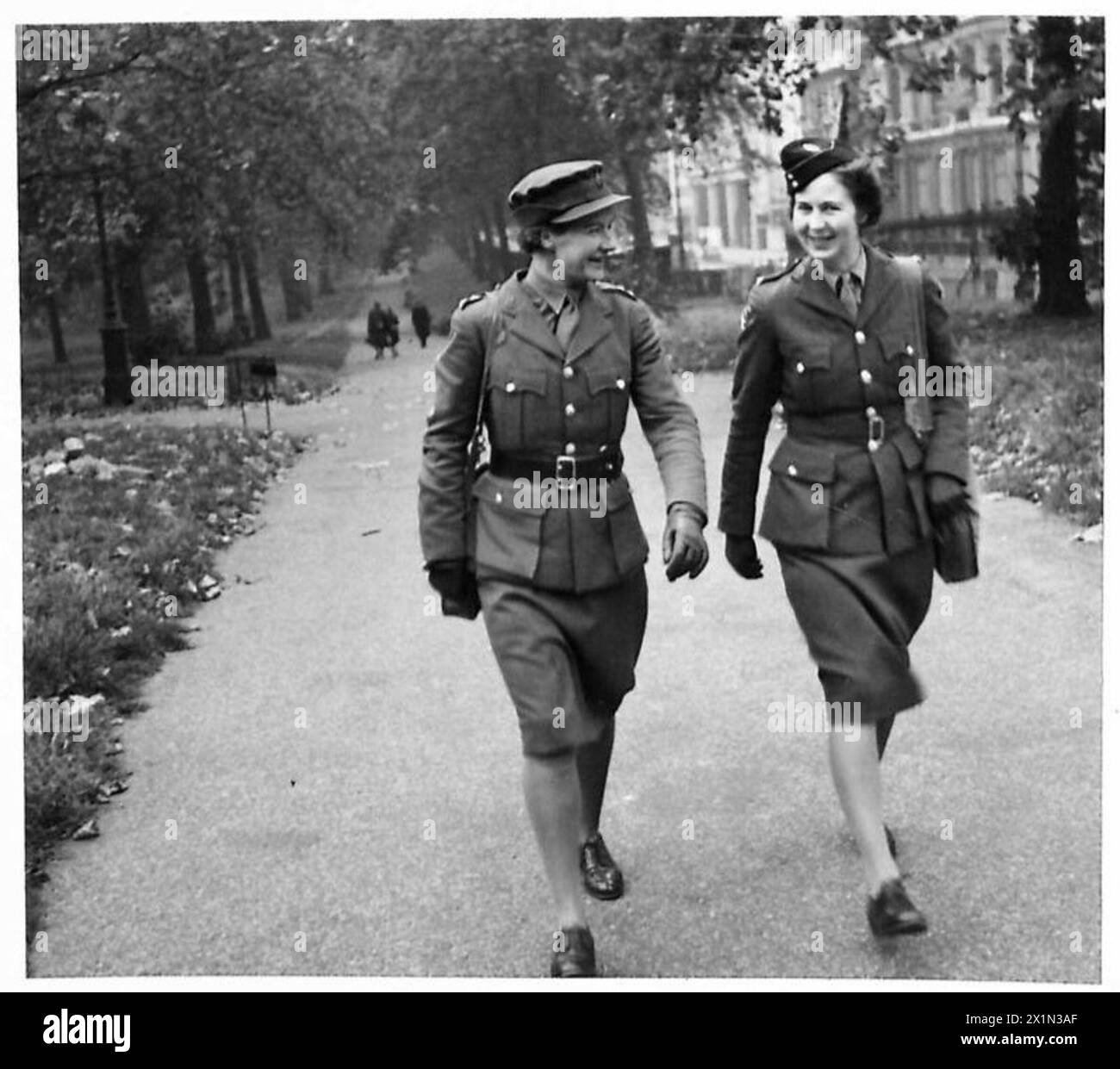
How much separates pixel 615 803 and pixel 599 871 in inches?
22.6

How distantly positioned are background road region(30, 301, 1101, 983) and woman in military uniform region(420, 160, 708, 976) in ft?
1.65

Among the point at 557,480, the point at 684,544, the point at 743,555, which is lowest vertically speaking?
the point at 743,555

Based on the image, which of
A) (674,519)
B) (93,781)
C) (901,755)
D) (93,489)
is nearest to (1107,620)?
(901,755)

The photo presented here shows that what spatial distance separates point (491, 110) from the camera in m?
6.37

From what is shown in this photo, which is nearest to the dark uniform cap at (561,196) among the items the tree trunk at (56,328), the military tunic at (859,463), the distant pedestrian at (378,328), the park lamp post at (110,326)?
the military tunic at (859,463)

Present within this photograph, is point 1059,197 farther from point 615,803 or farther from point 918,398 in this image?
point 615,803

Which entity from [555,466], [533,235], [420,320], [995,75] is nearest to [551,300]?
[533,235]

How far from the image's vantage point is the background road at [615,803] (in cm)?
404

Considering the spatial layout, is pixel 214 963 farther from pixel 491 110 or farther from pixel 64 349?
pixel 491 110

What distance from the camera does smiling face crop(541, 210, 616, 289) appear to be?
159 inches

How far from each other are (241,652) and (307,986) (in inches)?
109

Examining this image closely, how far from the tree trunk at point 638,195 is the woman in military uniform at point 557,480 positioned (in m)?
3.14

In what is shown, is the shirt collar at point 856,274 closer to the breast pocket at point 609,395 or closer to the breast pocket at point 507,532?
the breast pocket at point 609,395

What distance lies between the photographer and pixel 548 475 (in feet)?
13.5
